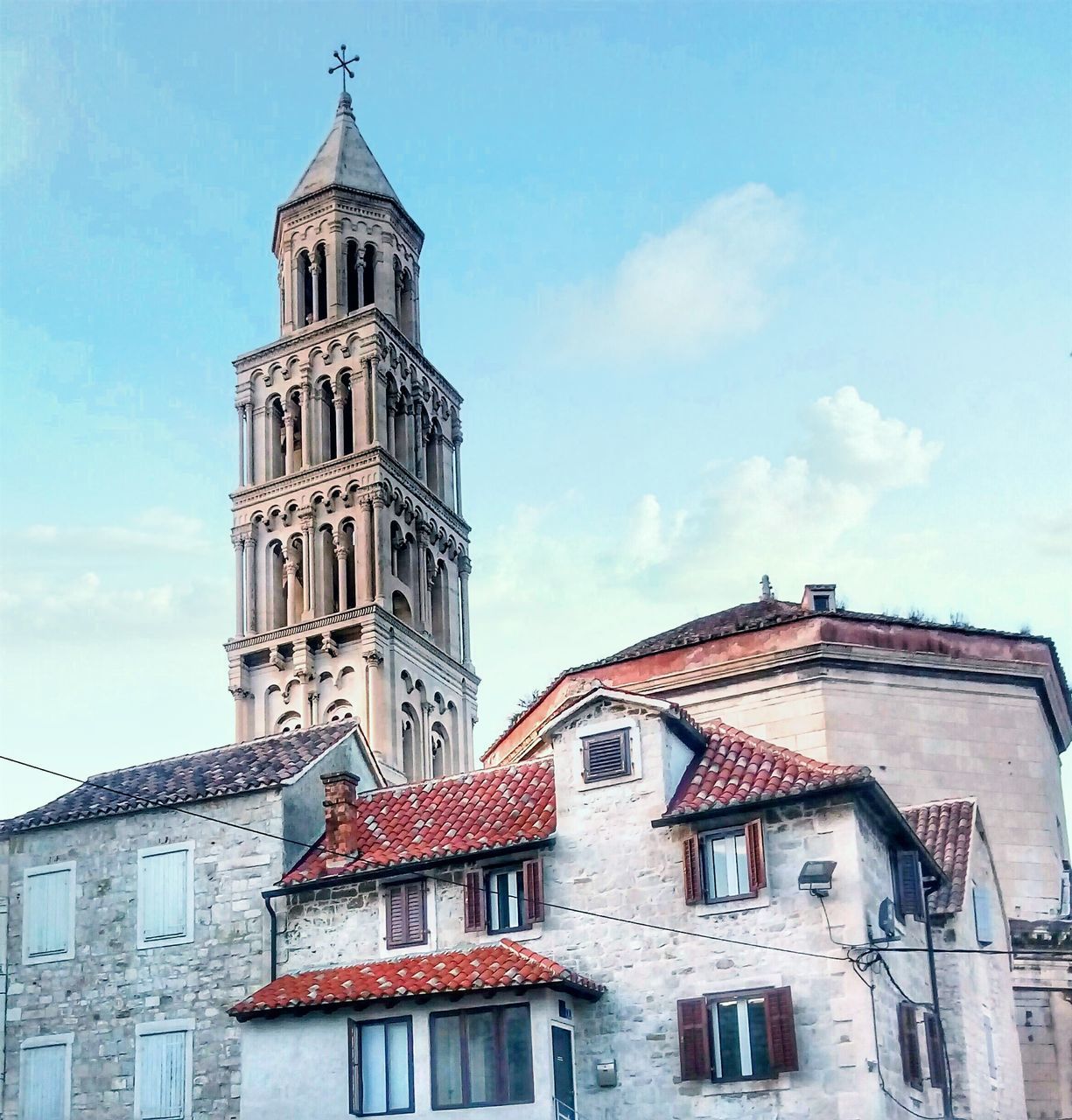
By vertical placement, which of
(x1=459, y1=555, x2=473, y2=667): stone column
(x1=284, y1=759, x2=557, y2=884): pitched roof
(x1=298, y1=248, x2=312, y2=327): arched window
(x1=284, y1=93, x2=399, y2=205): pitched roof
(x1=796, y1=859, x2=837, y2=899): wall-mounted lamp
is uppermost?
(x1=284, y1=93, x2=399, y2=205): pitched roof

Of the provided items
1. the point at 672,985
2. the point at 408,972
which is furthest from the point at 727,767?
the point at 408,972

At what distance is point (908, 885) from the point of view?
3553 cm

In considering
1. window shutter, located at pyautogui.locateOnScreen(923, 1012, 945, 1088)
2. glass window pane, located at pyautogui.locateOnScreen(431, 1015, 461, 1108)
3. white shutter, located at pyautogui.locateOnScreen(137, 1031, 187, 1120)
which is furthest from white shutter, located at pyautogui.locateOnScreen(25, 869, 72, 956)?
window shutter, located at pyautogui.locateOnScreen(923, 1012, 945, 1088)

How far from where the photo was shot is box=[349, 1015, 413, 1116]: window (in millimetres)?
34188

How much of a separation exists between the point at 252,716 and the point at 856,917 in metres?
49.2

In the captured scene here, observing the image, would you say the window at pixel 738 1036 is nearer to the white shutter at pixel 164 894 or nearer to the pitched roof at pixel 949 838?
the pitched roof at pixel 949 838

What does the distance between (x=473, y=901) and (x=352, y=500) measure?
4672 centimetres

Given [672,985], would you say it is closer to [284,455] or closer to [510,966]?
[510,966]

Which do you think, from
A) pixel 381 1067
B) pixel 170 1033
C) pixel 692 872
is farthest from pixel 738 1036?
pixel 170 1033

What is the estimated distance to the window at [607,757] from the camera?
116ft

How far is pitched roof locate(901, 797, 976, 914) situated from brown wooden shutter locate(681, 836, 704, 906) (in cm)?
600

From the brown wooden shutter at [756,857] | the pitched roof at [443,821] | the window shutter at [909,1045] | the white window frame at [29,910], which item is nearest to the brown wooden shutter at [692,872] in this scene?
the brown wooden shutter at [756,857]

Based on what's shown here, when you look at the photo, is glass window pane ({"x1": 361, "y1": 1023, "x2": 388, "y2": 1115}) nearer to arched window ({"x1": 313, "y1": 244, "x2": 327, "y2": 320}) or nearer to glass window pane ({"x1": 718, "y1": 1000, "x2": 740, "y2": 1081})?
glass window pane ({"x1": 718, "y1": 1000, "x2": 740, "y2": 1081})

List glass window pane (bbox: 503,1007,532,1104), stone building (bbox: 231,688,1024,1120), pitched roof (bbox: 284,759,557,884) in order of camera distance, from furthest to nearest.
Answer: pitched roof (bbox: 284,759,557,884) → glass window pane (bbox: 503,1007,532,1104) → stone building (bbox: 231,688,1024,1120)
